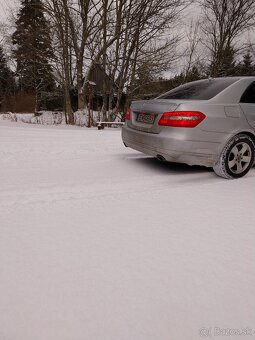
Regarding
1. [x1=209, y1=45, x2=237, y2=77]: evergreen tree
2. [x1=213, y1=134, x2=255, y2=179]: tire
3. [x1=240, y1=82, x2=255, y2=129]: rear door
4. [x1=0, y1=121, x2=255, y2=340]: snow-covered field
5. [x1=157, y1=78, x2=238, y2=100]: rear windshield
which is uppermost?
[x1=209, y1=45, x2=237, y2=77]: evergreen tree

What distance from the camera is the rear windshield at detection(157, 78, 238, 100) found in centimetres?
344

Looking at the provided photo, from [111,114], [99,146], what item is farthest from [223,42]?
[99,146]

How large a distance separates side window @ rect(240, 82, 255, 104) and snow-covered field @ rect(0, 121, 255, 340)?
121 centimetres

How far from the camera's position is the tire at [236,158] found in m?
3.37

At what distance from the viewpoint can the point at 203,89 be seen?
3650 mm

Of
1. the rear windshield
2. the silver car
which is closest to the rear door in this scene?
the silver car

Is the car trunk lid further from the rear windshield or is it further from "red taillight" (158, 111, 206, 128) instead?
the rear windshield

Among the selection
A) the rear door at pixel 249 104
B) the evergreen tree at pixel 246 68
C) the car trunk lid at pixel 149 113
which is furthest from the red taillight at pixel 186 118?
the evergreen tree at pixel 246 68

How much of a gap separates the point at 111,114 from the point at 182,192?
12.6 m

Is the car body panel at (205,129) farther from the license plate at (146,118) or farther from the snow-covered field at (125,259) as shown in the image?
the snow-covered field at (125,259)

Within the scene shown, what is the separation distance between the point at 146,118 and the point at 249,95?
4.88ft

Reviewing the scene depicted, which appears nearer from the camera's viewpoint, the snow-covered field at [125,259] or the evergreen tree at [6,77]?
the snow-covered field at [125,259]

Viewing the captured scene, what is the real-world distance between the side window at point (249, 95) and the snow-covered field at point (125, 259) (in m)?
1.21

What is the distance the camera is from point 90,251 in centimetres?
174
